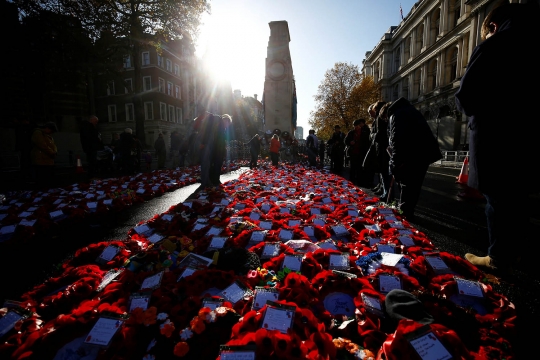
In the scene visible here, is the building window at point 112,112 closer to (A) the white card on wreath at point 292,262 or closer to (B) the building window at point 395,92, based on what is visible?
(A) the white card on wreath at point 292,262

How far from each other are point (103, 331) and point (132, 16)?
73.2 ft

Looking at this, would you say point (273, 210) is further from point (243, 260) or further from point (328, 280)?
point (328, 280)

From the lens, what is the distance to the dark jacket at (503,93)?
2291mm

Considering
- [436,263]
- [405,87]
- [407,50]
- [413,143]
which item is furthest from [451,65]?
[436,263]

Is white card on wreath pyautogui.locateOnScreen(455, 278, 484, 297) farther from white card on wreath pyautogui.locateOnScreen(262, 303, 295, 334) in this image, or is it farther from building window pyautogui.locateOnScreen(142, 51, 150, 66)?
building window pyautogui.locateOnScreen(142, 51, 150, 66)

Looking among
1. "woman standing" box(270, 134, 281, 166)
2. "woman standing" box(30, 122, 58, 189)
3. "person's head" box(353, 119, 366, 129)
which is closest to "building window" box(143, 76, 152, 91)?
"woman standing" box(270, 134, 281, 166)

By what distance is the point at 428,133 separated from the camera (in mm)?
4492

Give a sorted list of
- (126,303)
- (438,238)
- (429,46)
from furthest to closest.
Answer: (429,46)
(438,238)
(126,303)

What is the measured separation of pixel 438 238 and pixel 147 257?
11.8ft

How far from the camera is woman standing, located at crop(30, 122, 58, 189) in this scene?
6828mm

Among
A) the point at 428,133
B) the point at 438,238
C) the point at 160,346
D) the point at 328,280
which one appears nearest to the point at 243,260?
the point at 328,280

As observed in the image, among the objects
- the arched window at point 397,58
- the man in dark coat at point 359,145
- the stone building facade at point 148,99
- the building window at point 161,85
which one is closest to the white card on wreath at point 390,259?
the man in dark coat at point 359,145

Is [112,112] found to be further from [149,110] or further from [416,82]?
[416,82]

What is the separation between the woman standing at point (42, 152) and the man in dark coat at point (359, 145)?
26.9ft
